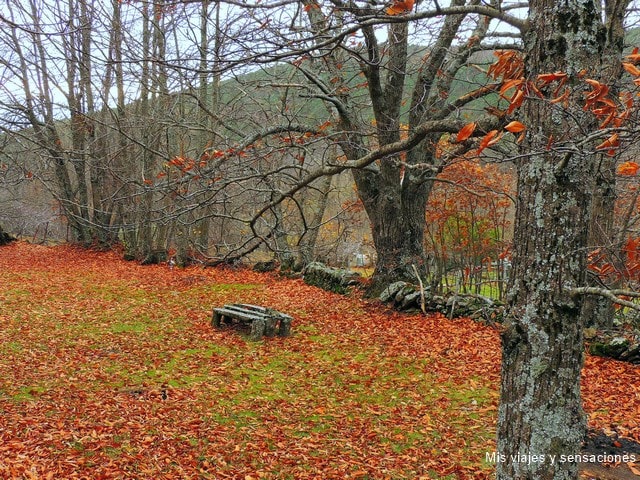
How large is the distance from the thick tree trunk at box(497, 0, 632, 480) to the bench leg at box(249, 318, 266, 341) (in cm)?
492

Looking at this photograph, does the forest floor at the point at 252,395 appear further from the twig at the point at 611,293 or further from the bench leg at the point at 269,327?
the twig at the point at 611,293

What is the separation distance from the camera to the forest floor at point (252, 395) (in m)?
3.51

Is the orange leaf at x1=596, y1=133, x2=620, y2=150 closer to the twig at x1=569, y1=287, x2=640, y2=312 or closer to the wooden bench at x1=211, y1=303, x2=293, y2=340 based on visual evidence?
the twig at x1=569, y1=287, x2=640, y2=312

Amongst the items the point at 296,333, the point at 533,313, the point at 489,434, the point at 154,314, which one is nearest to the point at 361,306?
the point at 296,333

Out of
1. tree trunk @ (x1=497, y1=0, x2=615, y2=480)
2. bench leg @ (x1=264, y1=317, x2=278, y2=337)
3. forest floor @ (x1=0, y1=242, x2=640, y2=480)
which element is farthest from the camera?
bench leg @ (x1=264, y1=317, x2=278, y2=337)

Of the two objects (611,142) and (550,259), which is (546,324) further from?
(611,142)

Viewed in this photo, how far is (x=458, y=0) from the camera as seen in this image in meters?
7.30

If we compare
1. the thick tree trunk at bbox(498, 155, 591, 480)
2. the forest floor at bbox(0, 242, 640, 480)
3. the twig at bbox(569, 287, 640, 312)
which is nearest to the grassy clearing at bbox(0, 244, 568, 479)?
the forest floor at bbox(0, 242, 640, 480)

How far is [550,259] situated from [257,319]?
5.27 m

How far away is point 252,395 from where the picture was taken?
15.9 feet

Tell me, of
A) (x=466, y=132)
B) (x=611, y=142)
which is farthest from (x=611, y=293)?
(x=466, y=132)

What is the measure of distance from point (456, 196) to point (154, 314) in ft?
23.7

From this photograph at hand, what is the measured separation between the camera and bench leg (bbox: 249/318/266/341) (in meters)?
6.81

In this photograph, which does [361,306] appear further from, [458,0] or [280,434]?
[458,0]
